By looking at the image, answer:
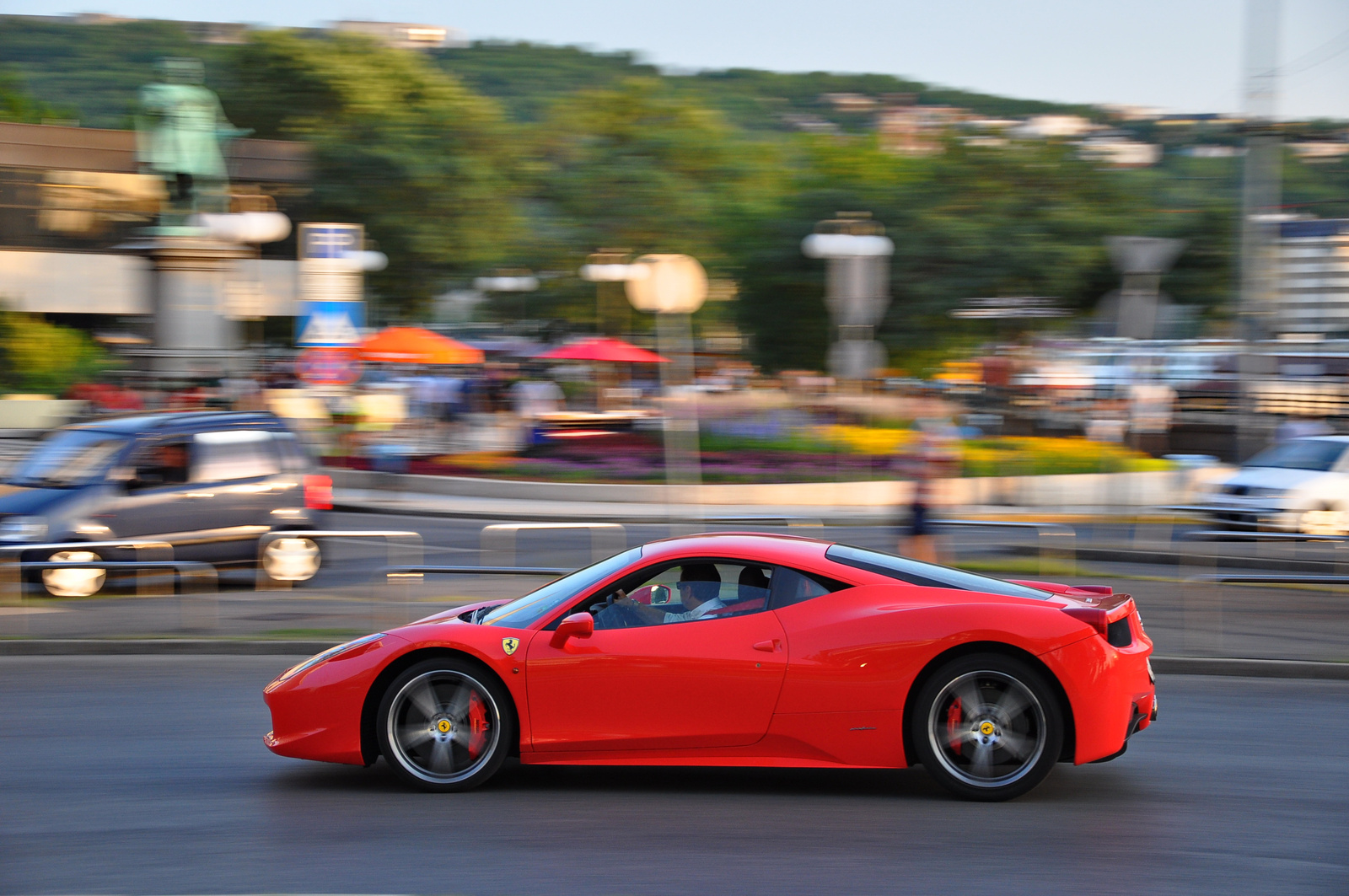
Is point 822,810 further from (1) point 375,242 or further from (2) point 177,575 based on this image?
(1) point 375,242

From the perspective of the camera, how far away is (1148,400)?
2853cm

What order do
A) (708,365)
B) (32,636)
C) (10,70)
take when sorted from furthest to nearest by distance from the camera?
(10,70) < (708,365) < (32,636)

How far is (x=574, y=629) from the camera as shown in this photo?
5.75m

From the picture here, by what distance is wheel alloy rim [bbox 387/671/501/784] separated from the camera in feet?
19.1

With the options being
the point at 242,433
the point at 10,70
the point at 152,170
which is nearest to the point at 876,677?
the point at 242,433

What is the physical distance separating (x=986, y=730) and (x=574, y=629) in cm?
181

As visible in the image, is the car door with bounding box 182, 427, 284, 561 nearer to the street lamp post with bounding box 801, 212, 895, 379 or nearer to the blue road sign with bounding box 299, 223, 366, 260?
the street lamp post with bounding box 801, 212, 895, 379

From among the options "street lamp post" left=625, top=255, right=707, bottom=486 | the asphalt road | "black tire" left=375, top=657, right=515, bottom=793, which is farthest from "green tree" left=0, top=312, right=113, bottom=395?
"black tire" left=375, top=657, right=515, bottom=793

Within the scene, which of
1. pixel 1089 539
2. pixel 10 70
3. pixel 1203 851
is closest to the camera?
pixel 1203 851

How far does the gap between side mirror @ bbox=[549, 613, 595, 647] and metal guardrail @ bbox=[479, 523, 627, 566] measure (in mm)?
5890

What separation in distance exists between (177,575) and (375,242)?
4851cm

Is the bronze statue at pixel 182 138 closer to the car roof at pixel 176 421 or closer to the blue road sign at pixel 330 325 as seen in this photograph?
the blue road sign at pixel 330 325

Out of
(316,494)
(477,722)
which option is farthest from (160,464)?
(477,722)

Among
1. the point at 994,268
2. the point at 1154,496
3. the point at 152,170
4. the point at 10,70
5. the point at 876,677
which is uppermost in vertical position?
the point at 10,70
